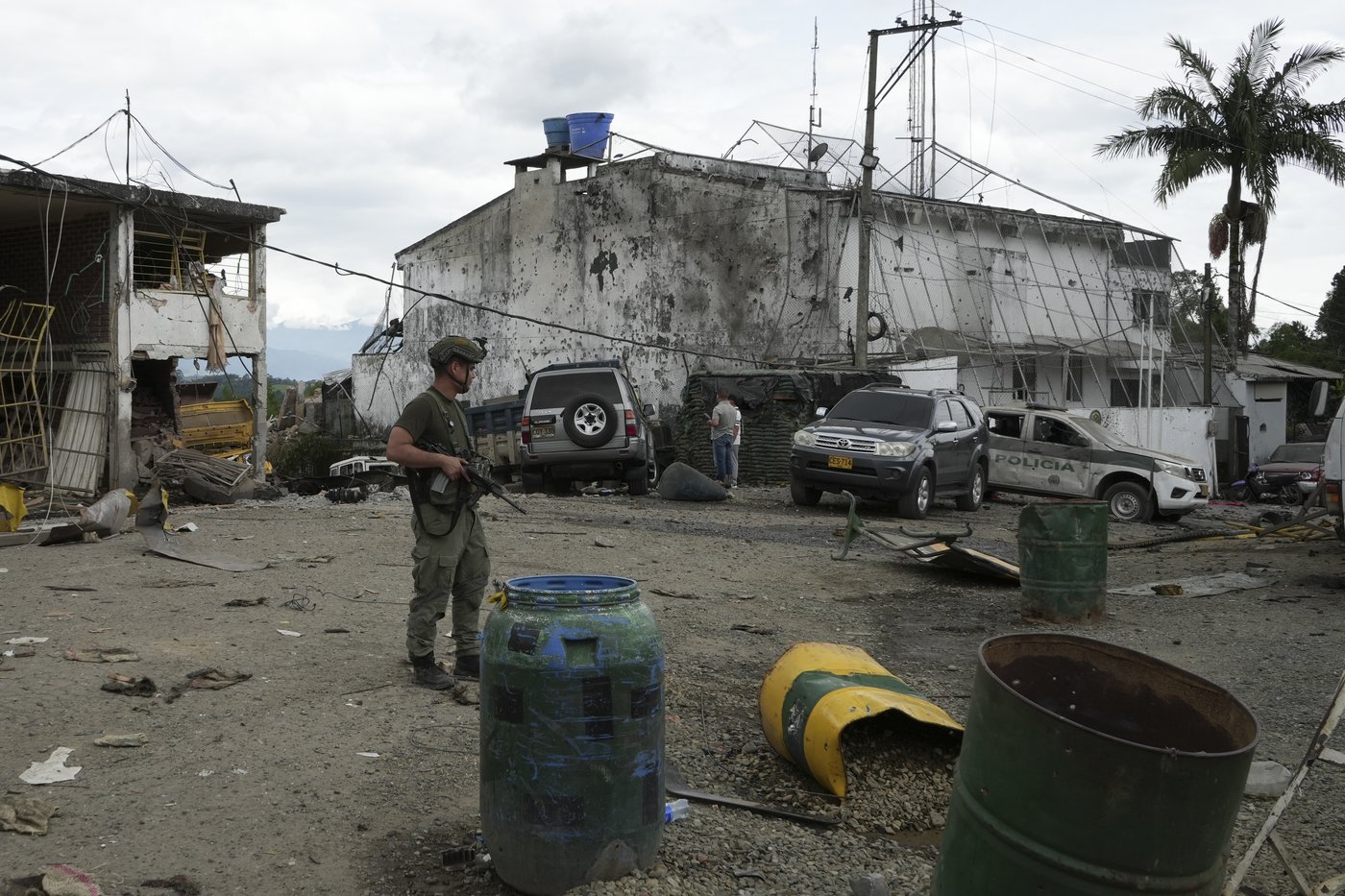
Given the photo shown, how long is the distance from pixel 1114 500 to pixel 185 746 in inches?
620

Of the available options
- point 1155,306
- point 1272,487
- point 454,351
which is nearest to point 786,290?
point 1272,487

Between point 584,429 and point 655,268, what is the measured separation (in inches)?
430

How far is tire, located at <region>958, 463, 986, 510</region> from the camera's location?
17.2 m

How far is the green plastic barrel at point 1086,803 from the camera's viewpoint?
265cm

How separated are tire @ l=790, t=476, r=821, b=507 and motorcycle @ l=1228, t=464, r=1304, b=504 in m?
12.1

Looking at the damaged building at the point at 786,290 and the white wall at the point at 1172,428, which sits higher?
the damaged building at the point at 786,290

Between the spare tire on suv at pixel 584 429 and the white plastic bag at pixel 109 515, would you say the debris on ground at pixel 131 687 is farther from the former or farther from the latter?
the spare tire on suv at pixel 584 429

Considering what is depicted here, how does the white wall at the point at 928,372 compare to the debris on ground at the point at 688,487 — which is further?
the white wall at the point at 928,372

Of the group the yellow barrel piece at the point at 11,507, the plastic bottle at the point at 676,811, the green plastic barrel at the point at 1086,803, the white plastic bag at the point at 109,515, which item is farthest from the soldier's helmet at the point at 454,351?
the yellow barrel piece at the point at 11,507

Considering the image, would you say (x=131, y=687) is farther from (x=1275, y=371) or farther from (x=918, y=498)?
(x=1275, y=371)

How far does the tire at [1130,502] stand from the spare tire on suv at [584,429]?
23.5ft

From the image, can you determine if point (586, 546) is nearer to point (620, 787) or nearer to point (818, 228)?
point (620, 787)

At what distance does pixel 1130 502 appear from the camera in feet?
58.2

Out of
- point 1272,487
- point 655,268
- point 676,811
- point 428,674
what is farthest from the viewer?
point 655,268
